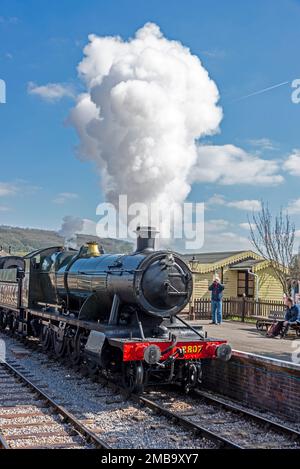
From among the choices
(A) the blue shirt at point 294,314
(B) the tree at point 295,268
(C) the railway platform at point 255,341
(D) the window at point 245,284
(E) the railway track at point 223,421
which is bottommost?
(E) the railway track at point 223,421

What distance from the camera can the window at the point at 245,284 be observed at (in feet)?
89.3

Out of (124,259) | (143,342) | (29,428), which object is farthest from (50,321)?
(29,428)

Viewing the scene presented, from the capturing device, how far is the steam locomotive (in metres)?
8.59

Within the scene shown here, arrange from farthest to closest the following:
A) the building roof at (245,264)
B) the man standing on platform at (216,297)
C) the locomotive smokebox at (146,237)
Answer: the building roof at (245,264) < the man standing on platform at (216,297) < the locomotive smokebox at (146,237)

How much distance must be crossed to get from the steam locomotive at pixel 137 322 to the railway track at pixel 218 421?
0.28m

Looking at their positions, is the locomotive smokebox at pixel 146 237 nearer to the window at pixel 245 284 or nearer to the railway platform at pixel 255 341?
the railway platform at pixel 255 341

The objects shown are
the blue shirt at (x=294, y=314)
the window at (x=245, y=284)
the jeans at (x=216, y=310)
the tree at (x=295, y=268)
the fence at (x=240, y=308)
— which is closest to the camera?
the blue shirt at (x=294, y=314)

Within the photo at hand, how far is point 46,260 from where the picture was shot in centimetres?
1413

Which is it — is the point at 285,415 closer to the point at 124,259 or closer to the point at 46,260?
the point at 124,259

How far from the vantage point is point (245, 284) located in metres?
27.3

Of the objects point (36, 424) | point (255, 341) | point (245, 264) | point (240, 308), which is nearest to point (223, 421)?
point (36, 424)

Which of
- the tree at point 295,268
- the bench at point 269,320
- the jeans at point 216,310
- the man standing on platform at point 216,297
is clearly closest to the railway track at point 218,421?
the bench at point 269,320

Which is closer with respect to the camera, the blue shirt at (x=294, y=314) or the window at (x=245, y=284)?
the blue shirt at (x=294, y=314)
